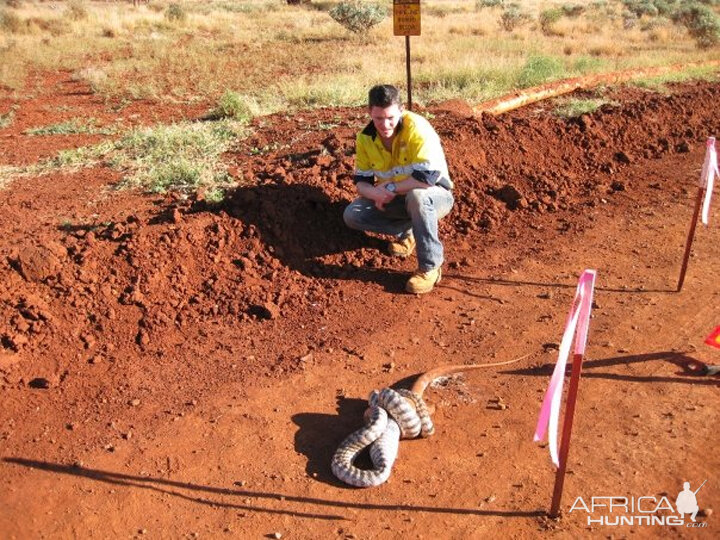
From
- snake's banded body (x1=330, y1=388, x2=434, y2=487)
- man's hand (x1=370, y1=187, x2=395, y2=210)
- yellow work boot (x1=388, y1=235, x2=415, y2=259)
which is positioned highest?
man's hand (x1=370, y1=187, x2=395, y2=210)

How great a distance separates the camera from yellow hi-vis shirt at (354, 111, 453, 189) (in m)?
4.80

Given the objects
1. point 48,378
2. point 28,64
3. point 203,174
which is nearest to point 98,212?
→ point 203,174

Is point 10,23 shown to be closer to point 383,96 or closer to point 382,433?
point 383,96

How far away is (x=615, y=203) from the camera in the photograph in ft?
21.7

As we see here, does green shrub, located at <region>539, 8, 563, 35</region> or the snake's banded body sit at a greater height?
green shrub, located at <region>539, 8, 563, 35</region>

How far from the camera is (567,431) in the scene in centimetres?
285

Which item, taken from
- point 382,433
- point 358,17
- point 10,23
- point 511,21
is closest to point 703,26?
point 511,21

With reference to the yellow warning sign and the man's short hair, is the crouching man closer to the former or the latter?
the man's short hair

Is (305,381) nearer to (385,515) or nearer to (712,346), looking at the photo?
(385,515)

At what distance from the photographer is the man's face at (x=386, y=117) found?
4530 millimetres

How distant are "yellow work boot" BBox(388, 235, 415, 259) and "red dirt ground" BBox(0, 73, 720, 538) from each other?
0.13m

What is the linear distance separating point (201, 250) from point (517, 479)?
3.05 metres

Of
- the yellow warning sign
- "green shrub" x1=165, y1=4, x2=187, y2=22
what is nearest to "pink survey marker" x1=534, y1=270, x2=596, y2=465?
the yellow warning sign

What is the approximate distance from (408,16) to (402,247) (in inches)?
120
